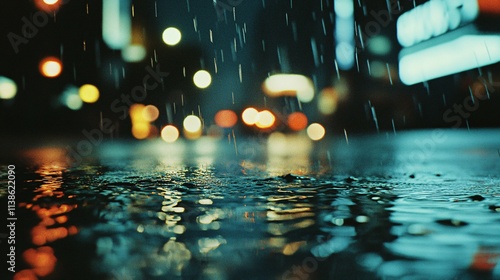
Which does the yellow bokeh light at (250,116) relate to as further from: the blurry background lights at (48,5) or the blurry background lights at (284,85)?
the blurry background lights at (48,5)

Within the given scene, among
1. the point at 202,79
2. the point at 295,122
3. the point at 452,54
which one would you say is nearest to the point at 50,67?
the point at 295,122

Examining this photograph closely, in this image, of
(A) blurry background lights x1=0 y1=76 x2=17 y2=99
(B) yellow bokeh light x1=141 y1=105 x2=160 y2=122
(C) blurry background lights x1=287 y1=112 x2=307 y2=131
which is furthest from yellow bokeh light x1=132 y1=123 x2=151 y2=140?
(C) blurry background lights x1=287 y1=112 x2=307 y2=131

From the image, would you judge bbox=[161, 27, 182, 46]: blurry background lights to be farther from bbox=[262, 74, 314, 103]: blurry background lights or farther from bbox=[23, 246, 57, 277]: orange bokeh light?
bbox=[23, 246, 57, 277]: orange bokeh light

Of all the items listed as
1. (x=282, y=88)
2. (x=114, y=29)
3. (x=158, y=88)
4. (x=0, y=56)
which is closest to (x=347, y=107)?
(x=282, y=88)

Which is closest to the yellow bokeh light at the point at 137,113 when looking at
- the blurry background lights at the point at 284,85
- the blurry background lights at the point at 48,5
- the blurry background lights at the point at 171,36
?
the blurry background lights at the point at 48,5

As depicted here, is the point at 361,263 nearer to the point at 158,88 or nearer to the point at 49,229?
the point at 49,229
